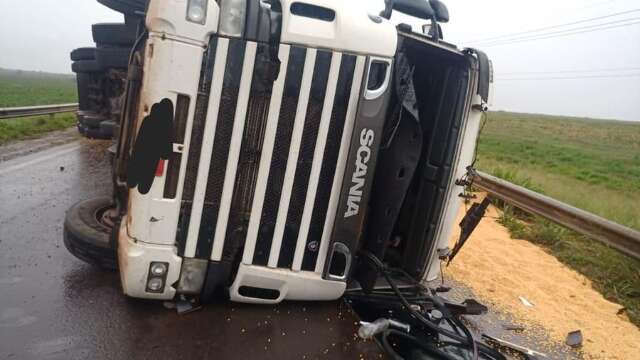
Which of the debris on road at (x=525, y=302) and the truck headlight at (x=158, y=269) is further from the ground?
the truck headlight at (x=158, y=269)

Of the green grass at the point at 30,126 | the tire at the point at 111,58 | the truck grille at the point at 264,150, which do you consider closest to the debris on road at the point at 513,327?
the truck grille at the point at 264,150

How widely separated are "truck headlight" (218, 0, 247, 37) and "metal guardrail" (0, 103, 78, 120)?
788 centimetres

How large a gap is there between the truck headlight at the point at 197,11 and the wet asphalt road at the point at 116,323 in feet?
5.08

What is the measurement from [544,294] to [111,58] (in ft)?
19.7

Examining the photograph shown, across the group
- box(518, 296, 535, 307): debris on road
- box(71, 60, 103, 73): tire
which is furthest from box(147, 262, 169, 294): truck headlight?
box(71, 60, 103, 73): tire

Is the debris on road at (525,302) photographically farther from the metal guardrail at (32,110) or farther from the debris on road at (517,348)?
the metal guardrail at (32,110)

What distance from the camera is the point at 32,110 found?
9.75 metres

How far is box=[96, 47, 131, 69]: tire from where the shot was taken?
236 inches

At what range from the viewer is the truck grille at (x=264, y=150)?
2164mm

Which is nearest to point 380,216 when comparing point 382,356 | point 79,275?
point 382,356

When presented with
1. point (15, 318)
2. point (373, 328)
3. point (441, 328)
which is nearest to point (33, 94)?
point (15, 318)

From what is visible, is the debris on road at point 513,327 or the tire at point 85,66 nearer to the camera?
the debris on road at point 513,327

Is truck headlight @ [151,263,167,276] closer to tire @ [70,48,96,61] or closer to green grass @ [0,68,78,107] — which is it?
tire @ [70,48,96,61]

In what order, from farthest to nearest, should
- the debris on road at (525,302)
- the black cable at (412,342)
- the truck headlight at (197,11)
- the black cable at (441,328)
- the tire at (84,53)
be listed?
the tire at (84,53) → the debris on road at (525,302) → the black cable at (441,328) → the black cable at (412,342) → the truck headlight at (197,11)
